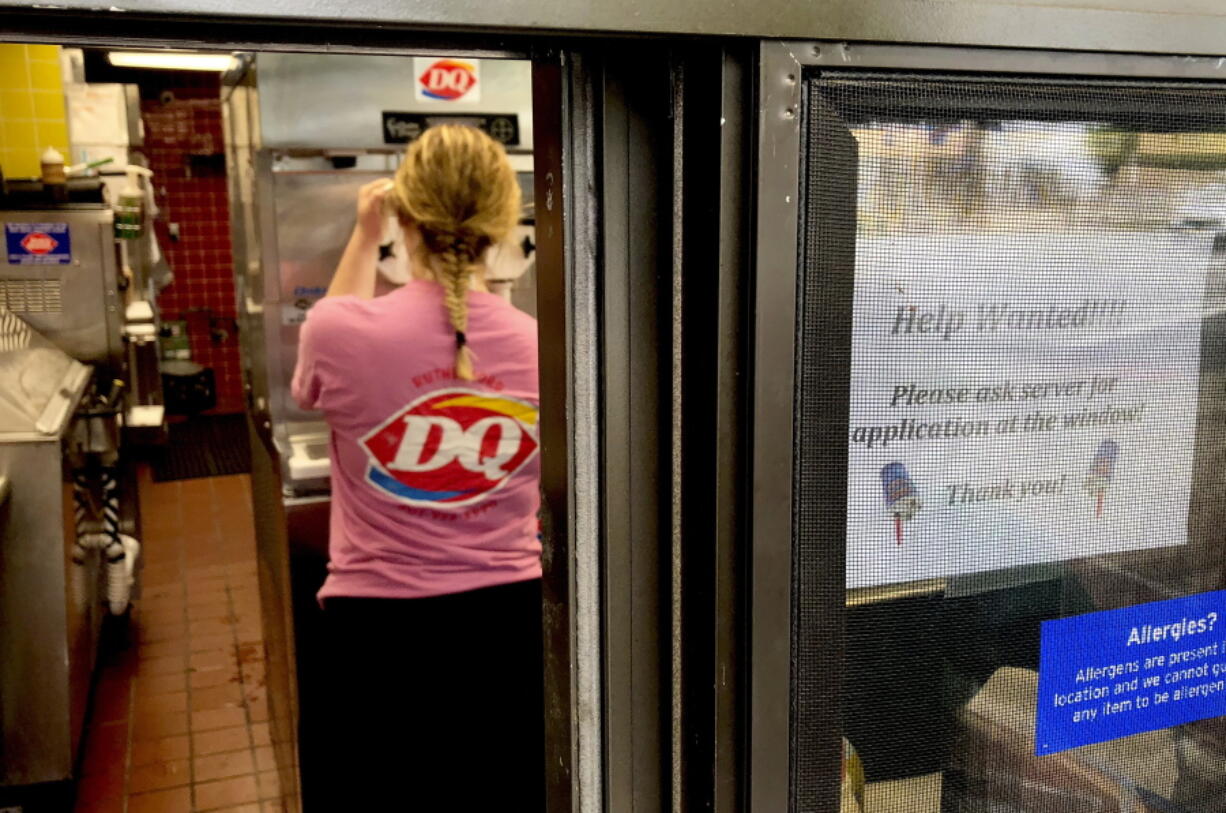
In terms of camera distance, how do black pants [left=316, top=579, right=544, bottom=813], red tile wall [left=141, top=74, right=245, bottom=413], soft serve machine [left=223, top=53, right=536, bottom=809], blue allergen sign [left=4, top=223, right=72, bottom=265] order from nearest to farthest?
1. black pants [left=316, top=579, right=544, bottom=813]
2. soft serve machine [left=223, top=53, right=536, bottom=809]
3. blue allergen sign [left=4, top=223, right=72, bottom=265]
4. red tile wall [left=141, top=74, right=245, bottom=413]

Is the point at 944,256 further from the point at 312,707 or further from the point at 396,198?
the point at 312,707

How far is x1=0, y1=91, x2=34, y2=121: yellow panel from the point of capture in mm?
5004

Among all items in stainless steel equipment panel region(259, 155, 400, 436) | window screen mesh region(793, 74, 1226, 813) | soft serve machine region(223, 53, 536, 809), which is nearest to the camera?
window screen mesh region(793, 74, 1226, 813)

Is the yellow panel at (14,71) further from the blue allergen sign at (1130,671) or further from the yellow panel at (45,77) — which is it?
the blue allergen sign at (1130,671)

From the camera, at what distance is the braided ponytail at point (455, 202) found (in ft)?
7.45

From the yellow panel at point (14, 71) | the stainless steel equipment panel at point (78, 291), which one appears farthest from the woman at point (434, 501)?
the yellow panel at point (14, 71)

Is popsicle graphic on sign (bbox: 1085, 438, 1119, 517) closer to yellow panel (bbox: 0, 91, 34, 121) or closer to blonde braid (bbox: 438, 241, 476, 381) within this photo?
blonde braid (bbox: 438, 241, 476, 381)

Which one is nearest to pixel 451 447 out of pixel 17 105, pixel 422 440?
pixel 422 440

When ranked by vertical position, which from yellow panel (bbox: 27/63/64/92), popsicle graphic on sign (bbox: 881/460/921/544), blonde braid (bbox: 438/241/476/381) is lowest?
popsicle graphic on sign (bbox: 881/460/921/544)

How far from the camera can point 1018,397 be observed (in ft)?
3.17

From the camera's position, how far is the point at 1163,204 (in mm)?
999

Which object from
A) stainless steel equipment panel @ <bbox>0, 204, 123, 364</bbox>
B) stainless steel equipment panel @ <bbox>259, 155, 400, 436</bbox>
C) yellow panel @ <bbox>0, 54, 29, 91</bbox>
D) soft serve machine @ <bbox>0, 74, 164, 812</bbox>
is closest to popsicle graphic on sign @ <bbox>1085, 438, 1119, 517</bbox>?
stainless steel equipment panel @ <bbox>259, 155, 400, 436</bbox>

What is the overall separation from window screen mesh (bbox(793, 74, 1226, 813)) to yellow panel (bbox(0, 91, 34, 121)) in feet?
17.0

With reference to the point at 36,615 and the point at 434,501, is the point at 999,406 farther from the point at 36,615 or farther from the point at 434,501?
the point at 36,615
